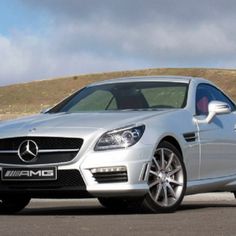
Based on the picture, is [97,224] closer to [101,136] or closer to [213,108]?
[101,136]

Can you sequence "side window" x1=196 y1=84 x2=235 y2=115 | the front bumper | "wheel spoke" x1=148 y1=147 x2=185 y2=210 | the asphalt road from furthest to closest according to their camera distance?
1. "side window" x1=196 y1=84 x2=235 y2=115
2. "wheel spoke" x1=148 y1=147 x2=185 y2=210
3. the front bumper
4. the asphalt road

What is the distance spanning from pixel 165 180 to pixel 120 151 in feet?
2.36

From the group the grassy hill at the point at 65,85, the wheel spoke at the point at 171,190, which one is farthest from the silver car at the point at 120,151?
the grassy hill at the point at 65,85

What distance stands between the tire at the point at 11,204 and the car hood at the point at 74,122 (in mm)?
Result: 866

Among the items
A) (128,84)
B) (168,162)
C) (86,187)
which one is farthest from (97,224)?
(128,84)

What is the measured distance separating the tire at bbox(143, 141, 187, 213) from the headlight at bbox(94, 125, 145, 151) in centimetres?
34

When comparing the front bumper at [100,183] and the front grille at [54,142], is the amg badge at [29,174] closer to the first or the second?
the front bumper at [100,183]

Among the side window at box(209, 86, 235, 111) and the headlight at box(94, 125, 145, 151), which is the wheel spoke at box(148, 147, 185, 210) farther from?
the side window at box(209, 86, 235, 111)

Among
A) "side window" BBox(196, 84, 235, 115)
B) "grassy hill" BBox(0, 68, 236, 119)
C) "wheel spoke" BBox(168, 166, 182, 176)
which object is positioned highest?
"side window" BBox(196, 84, 235, 115)

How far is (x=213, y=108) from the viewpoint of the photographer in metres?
9.81

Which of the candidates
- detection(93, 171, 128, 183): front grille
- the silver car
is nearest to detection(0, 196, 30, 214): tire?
the silver car

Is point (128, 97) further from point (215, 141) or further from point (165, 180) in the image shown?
point (165, 180)

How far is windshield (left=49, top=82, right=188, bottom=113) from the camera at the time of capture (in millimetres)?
9750

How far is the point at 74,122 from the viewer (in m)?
8.86
